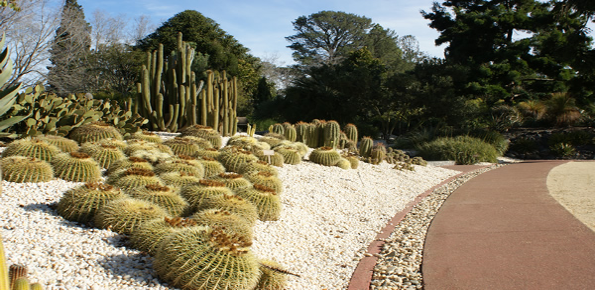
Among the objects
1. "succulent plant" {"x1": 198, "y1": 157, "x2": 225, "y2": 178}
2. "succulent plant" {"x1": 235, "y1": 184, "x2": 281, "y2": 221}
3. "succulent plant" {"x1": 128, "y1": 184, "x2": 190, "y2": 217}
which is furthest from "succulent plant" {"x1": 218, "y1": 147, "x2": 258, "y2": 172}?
"succulent plant" {"x1": 128, "y1": 184, "x2": 190, "y2": 217}

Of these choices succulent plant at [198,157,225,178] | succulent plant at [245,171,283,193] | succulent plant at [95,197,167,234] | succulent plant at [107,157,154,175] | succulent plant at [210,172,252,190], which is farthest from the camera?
succulent plant at [198,157,225,178]

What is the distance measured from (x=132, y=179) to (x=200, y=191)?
3.04 ft

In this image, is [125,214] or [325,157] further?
[325,157]

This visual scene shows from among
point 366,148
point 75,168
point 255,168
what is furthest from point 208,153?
point 366,148

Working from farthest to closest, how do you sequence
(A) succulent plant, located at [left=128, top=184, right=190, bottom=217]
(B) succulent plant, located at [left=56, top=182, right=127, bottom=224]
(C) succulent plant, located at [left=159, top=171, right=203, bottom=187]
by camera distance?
1. (C) succulent plant, located at [left=159, top=171, right=203, bottom=187]
2. (A) succulent plant, located at [left=128, top=184, right=190, bottom=217]
3. (B) succulent plant, located at [left=56, top=182, right=127, bottom=224]

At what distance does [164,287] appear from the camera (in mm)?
4012

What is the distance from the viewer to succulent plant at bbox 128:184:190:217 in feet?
18.5

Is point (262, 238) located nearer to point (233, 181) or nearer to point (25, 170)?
point (233, 181)

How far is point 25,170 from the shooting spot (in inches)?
253

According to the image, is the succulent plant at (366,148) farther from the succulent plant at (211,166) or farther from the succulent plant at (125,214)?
the succulent plant at (125,214)

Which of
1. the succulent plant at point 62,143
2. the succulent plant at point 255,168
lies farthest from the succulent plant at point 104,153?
the succulent plant at point 255,168

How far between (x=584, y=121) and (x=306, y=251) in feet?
71.2

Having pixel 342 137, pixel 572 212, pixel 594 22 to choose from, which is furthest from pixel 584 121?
pixel 572 212

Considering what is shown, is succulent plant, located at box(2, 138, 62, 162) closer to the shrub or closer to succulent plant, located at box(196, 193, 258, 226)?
succulent plant, located at box(196, 193, 258, 226)
